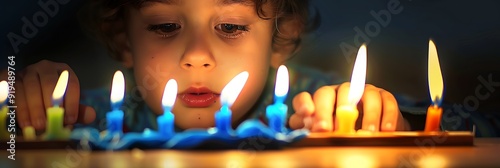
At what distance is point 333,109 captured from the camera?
2.07 metres

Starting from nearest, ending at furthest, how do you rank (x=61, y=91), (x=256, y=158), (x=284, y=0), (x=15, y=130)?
(x=256, y=158), (x=61, y=91), (x=15, y=130), (x=284, y=0)

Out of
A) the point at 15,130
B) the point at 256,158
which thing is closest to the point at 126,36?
the point at 15,130

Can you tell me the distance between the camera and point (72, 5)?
250 cm

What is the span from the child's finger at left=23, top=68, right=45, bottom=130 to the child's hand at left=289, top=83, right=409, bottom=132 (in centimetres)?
81

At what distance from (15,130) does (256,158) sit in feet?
3.96

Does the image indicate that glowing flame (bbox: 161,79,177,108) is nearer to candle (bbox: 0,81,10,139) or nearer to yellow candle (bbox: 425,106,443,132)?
candle (bbox: 0,81,10,139)

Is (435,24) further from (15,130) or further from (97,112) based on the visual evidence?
(15,130)

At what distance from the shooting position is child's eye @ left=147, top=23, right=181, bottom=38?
89.5 inches

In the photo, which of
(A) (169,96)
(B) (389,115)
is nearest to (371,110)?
(B) (389,115)

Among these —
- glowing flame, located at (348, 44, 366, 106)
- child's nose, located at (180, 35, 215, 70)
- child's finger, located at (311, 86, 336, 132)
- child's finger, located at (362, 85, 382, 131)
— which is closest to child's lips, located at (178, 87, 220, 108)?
child's nose, located at (180, 35, 215, 70)

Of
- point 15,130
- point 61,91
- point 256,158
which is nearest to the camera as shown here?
point 256,158

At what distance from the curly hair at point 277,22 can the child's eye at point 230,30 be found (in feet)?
0.44

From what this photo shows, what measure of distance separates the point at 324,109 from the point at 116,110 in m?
0.59

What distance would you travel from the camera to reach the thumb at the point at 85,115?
2.31 meters
